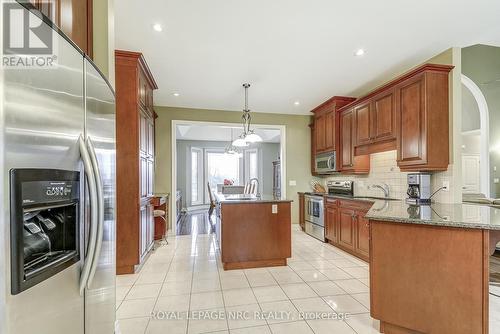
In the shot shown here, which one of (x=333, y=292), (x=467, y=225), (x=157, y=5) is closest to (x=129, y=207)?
(x=157, y=5)

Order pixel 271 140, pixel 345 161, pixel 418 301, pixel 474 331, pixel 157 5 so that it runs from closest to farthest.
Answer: pixel 474 331 → pixel 418 301 → pixel 157 5 → pixel 345 161 → pixel 271 140

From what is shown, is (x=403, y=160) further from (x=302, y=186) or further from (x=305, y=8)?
(x=302, y=186)

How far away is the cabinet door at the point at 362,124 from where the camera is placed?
3.79m

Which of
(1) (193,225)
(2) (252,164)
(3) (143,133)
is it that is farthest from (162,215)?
(2) (252,164)

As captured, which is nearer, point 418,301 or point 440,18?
point 418,301

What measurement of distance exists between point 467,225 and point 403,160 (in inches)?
68.7

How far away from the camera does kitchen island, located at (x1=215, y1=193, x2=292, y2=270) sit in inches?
125

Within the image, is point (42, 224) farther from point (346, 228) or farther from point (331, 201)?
point (331, 201)

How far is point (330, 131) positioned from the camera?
4785 millimetres

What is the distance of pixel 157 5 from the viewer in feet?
6.89

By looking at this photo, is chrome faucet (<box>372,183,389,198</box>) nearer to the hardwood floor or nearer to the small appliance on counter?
the small appliance on counter

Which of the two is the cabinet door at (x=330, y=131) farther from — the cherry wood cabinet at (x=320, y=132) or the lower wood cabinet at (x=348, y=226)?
the lower wood cabinet at (x=348, y=226)
